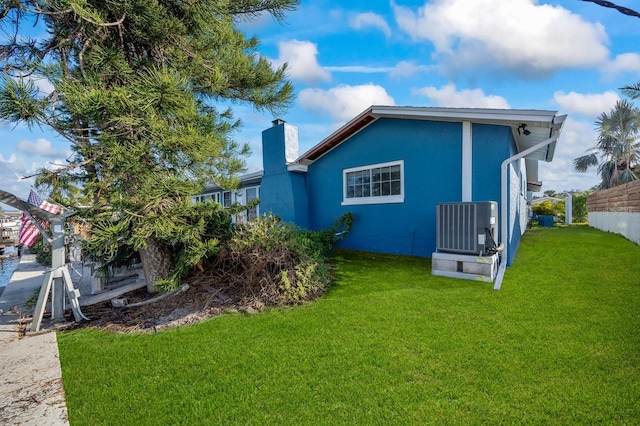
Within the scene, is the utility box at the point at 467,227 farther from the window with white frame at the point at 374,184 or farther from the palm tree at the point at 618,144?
the palm tree at the point at 618,144

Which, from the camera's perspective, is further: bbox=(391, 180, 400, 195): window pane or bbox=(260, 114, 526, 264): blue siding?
bbox=(391, 180, 400, 195): window pane

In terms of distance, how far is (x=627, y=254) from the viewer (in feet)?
22.9

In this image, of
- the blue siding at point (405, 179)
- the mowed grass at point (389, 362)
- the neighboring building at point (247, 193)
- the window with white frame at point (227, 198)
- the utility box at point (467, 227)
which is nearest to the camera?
the mowed grass at point (389, 362)

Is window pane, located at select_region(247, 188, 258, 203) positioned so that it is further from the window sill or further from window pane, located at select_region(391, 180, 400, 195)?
window pane, located at select_region(391, 180, 400, 195)

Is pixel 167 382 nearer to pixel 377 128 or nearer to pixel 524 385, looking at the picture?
pixel 524 385

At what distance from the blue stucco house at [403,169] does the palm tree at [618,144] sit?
17.5 meters

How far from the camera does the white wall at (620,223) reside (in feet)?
29.4

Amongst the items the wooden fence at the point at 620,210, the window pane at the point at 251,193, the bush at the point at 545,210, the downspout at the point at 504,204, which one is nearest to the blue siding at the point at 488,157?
the downspout at the point at 504,204

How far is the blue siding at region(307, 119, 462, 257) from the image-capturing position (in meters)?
7.07

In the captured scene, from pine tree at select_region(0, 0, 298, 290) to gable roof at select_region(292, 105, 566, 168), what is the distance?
3388 mm

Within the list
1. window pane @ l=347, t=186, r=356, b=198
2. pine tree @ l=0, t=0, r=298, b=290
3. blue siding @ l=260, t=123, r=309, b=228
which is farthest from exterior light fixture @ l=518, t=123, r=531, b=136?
blue siding @ l=260, t=123, r=309, b=228

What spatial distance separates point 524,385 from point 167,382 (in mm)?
3296

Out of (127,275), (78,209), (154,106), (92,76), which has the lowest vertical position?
(127,275)

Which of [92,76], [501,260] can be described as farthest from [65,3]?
[501,260]
